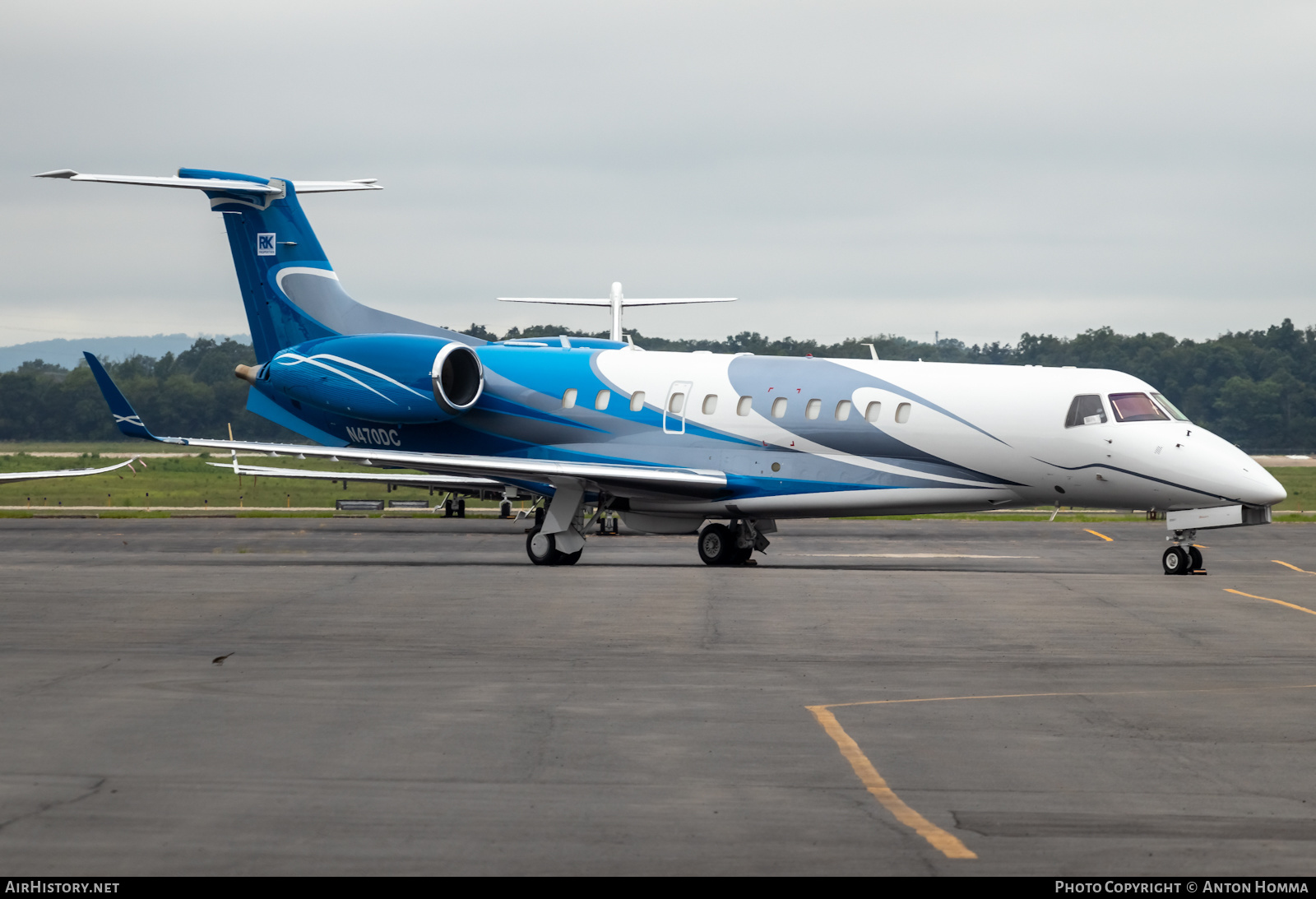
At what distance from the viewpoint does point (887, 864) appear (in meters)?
6.89

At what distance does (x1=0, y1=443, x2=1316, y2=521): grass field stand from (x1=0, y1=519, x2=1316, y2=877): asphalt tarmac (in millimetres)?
32924

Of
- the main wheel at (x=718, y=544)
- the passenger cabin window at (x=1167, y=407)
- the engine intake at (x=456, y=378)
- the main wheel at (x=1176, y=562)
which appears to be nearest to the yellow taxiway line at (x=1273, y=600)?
the main wheel at (x=1176, y=562)

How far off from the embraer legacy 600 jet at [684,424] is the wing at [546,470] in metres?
0.05

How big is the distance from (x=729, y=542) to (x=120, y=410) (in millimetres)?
12745

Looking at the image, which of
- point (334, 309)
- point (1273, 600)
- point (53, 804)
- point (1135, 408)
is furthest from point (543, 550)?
point (53, 804)

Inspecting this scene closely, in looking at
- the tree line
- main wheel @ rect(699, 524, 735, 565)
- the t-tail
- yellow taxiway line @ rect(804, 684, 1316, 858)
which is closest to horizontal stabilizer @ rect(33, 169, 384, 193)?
the t-tail

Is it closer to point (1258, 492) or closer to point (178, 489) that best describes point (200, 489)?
point (178, 489)

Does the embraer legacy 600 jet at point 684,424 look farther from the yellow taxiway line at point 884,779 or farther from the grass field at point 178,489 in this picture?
the grass field at point 178,489

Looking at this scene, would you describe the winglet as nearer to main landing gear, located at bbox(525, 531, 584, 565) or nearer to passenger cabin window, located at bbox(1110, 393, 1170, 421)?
main landing gear, located at bbox(525, 531, 584, 565)

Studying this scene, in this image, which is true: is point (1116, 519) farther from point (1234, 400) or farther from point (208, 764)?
point (1234, 400)

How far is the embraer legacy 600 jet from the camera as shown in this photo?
82.5 ft

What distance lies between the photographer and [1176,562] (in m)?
25.6
